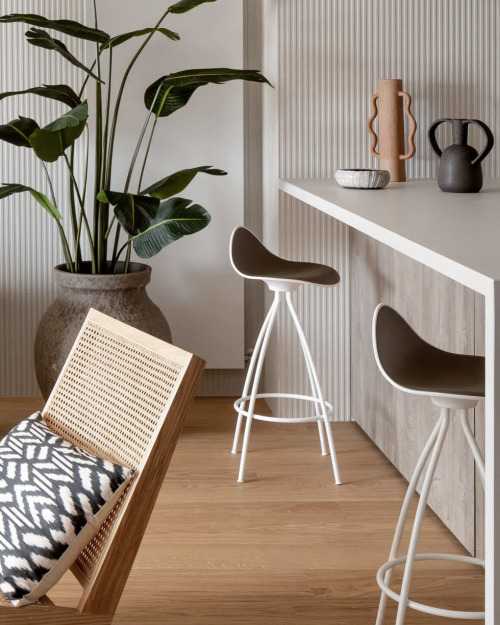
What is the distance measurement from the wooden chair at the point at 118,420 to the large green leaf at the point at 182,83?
1744 millimetres

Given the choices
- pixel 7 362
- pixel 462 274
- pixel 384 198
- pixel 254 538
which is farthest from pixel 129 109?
pixel 462 274

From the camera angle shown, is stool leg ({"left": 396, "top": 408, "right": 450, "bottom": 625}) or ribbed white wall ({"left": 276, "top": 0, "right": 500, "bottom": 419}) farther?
ribbed white wall ({"left": 276, "top": 0, "right": 500, "bottom": 419})

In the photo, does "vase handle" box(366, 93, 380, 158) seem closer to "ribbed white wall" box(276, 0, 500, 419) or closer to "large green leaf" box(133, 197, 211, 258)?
"ribbed white wall" box(276, 0, 500, 419)

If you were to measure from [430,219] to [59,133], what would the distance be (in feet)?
5.34

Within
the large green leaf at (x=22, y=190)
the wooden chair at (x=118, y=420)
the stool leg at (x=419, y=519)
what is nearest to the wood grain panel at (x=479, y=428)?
the stool leg at (x=419, y=519)

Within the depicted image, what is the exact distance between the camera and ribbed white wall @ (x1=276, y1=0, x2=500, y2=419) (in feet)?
13.0

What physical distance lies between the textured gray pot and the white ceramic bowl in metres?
1.00

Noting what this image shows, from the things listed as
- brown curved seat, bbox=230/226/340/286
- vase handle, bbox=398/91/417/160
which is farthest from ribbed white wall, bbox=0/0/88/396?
vase handle, bbox=398/91/417/160

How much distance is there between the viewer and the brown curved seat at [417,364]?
1.96m

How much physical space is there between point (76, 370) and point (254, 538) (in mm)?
1028

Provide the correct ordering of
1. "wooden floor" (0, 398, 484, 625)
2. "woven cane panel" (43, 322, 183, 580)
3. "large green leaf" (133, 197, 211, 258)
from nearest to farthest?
1. "woven cane panel" (43, 322, 183, 580)
2. "wooden floor" (0, 398, 484, 625)
3. "large green leaf" (133, 197, 211, 258)

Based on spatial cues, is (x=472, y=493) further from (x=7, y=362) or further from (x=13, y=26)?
(x=13, y=26)

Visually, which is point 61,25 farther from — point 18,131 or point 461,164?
point 461,164

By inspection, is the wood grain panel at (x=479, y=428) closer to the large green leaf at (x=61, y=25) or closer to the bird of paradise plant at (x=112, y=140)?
the bird of paradise plant at (x=112, y=140)
